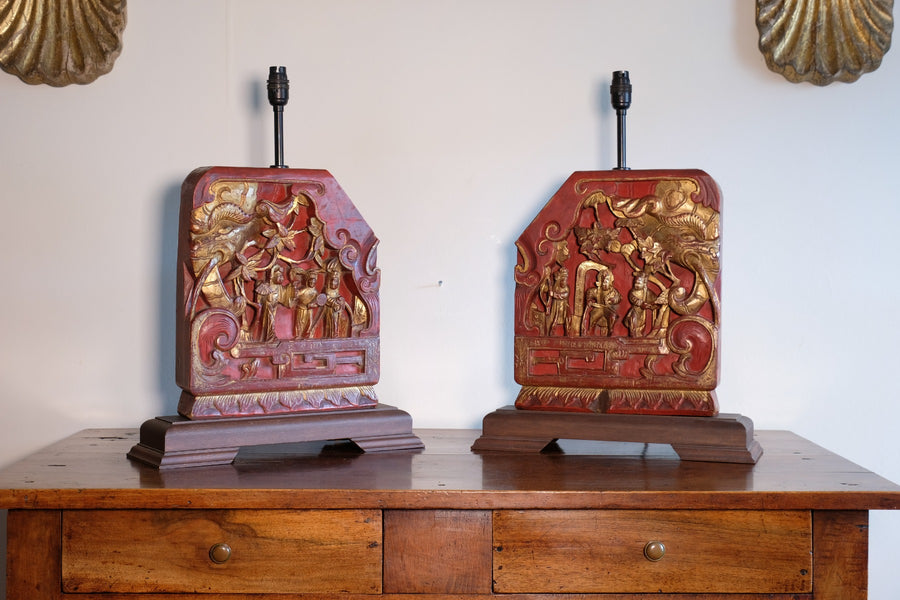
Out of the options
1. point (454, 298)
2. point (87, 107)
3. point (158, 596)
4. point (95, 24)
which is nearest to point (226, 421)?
point (158, 596)

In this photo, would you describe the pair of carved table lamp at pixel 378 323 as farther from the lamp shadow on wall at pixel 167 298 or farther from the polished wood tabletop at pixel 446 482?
the lamp shadow on wall at pixel 167 298

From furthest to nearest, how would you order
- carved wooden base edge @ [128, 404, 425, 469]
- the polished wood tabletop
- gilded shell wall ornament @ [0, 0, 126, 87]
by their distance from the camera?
1. gilded shell wall ornament @ [0, 0, 126, 87]
2. carved wooden base edge @ [128, 404, 425, 469]
3. the polished wood tabletop

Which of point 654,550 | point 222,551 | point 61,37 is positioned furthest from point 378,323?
point 61,37

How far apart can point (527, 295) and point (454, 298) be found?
0.80 feet

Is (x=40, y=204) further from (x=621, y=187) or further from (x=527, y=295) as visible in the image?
(x=621, y=187)

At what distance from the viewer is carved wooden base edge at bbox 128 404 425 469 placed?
141 centimetres

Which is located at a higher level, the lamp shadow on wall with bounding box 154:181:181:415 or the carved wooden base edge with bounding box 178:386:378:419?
the lamp shadow on wall with bounding box 154:181:181:415

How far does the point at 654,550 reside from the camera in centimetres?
128

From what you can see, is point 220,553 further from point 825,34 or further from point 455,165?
point 825,34

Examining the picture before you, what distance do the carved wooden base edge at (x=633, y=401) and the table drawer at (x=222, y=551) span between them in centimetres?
42

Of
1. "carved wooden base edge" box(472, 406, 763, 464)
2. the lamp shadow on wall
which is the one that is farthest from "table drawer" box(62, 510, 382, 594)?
the lamp shadow on wall

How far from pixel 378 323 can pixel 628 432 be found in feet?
1.52

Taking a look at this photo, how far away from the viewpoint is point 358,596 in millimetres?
1283

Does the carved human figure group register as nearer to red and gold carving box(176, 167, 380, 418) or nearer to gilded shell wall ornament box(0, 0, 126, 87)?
red and gold carving box(176, 167, 380, 418)
